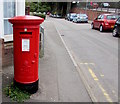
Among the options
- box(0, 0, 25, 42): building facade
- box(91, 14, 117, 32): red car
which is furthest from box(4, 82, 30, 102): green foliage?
box(91, 14, 117, 32): red car

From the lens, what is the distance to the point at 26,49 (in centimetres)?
402

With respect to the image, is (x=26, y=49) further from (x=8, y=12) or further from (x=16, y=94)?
(x=8, y=12)

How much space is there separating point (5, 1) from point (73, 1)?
207 feet

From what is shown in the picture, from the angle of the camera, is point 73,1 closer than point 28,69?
No

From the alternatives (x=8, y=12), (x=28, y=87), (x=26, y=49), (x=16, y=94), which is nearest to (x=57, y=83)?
(x=28, y=87)

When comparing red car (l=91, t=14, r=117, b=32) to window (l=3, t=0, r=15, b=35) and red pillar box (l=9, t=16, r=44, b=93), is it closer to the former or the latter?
window (l=3, t=0, r=15, b=35)

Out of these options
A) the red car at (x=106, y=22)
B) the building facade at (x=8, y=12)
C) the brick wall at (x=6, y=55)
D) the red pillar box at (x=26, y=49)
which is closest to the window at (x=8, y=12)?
the building facade at (x=8, y=12)

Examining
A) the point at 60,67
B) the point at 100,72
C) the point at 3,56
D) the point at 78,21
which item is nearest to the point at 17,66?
the point at 3,56

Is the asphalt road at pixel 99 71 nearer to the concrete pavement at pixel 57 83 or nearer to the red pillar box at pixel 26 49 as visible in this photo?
the concrete pavement at pixel 57 83

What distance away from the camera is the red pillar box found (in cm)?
393

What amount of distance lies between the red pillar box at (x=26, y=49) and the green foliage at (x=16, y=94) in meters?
0.10

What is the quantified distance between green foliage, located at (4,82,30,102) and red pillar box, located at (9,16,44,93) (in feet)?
0.32

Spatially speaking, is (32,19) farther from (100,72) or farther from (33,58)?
(100,72)

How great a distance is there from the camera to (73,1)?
218 ft
